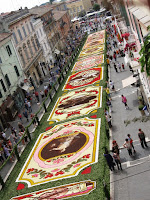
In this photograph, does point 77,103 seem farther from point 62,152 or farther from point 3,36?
point 3,36

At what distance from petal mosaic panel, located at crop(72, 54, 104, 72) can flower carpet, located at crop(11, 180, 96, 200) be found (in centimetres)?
3490

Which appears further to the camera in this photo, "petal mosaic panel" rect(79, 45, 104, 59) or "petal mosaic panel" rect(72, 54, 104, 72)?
"petal mosaic panel" rect(79, 45, 104, 59)

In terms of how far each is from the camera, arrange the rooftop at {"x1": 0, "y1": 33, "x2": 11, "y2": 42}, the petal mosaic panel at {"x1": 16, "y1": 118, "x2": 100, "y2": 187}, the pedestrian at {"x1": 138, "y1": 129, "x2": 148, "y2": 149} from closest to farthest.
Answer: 1. the pedestrian at {"x1": 138, "y1": 129, "x2": 148, "y2": 149}
2. the petal mosaic panel at {"x1": 16, "y1": 118, "x2": 100, "y2": 187}
3. the rooftop at {"x1": 0, "y1": 33, "x2": 11, "y2": 42}

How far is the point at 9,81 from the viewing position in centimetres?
4300

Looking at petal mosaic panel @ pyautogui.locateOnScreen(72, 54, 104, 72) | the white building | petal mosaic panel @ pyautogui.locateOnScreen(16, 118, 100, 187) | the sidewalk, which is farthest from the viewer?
the white building

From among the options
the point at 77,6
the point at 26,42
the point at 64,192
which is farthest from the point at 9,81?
the point at 77,6

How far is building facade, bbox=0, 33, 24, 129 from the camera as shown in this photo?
39.2 metres

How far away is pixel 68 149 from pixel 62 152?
52cm

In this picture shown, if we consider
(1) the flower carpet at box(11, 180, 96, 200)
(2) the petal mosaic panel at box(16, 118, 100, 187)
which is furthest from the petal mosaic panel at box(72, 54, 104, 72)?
(1) the flower carpet at box(11, 180, 96, 200)

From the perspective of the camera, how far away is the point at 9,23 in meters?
48.5

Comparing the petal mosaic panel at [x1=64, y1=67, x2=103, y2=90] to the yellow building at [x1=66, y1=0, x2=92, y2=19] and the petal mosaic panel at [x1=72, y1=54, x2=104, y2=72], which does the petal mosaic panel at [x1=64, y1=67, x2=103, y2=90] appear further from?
the yellow building at [x1=66, y1=0, x2=92, y2=19]

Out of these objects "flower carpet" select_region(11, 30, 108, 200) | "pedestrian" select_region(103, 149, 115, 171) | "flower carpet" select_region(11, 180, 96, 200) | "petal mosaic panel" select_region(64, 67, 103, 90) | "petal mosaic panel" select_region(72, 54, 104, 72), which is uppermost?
"pedestrian" select_region(103, 149, 115, 171)

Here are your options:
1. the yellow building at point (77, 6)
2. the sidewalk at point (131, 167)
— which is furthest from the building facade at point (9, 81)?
the yellow building at point (77, 6)

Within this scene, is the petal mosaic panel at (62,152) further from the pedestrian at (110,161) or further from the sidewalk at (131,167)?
the pedestrian at (110,161)
